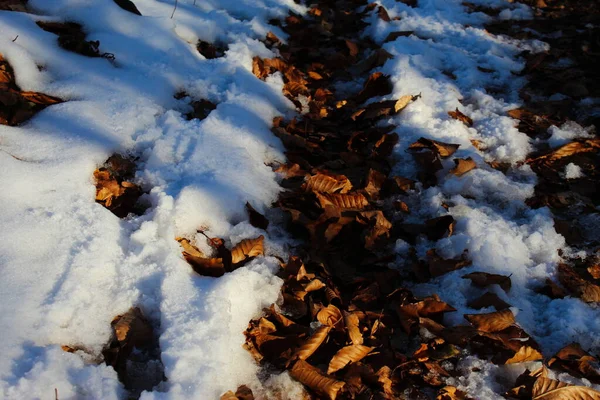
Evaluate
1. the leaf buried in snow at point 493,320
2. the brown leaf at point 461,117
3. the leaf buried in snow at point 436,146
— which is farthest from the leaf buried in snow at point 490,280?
the brown leaf at point 461,117

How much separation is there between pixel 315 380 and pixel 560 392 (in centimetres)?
81

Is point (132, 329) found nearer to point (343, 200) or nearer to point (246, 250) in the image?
point (246, 250)

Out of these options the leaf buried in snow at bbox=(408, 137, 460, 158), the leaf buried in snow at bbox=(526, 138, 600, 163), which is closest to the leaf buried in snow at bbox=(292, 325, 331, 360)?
the leaf buried in snow at bbox=(408, 137, 460, 158)

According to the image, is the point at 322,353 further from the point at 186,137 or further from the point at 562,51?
the point at 562,51

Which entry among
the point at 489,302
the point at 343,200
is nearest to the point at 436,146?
the point at 343,200

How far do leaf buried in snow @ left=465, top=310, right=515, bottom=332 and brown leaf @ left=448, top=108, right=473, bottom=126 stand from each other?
145 centimetres

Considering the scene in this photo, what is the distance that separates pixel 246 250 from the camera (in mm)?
1995

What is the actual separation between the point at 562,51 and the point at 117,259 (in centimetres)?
357

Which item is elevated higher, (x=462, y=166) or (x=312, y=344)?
(x=462, y=166)

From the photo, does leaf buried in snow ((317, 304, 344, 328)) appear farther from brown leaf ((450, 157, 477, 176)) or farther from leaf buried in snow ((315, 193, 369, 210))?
brown leaf ((450, 157, 477, 176))

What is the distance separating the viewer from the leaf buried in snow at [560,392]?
62.4 inches

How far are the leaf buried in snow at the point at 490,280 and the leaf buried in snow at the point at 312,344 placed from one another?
0.65 metres

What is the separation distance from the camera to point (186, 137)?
2.44 metres

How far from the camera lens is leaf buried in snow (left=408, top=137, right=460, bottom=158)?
8.64 feet
